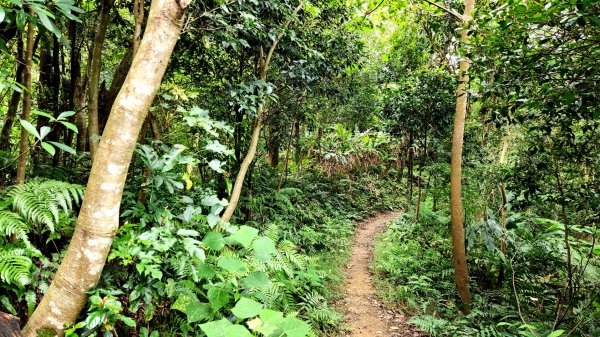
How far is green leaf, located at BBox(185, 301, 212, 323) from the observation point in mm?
2783

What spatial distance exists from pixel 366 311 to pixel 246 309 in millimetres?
4024

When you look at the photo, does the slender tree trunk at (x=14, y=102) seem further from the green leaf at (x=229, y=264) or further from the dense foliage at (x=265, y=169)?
the green leaf at (x=229, y=264)

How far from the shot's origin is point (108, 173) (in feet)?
7.21

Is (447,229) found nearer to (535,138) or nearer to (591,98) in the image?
(535,138)

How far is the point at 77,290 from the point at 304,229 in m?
6.66

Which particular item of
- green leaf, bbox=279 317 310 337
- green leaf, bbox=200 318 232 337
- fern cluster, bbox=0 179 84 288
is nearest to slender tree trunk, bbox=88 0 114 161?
fern cluster, bbox=0 179 84 288

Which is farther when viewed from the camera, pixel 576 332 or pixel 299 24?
pixel 299 24

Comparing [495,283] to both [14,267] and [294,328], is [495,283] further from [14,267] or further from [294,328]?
[14,267]

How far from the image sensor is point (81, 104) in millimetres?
4109

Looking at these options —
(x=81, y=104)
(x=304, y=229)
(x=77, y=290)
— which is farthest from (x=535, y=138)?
(x=81, y=104)

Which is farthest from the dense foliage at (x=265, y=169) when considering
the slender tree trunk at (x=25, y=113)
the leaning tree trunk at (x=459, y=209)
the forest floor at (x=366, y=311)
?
the forest floor at (x=366, y=311)

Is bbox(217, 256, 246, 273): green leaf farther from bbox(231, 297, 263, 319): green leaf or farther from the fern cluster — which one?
the fern cluster

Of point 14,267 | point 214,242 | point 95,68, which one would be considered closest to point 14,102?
point 95,68

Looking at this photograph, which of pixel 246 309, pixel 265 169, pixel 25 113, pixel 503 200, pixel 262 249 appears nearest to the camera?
pixel 246 309
